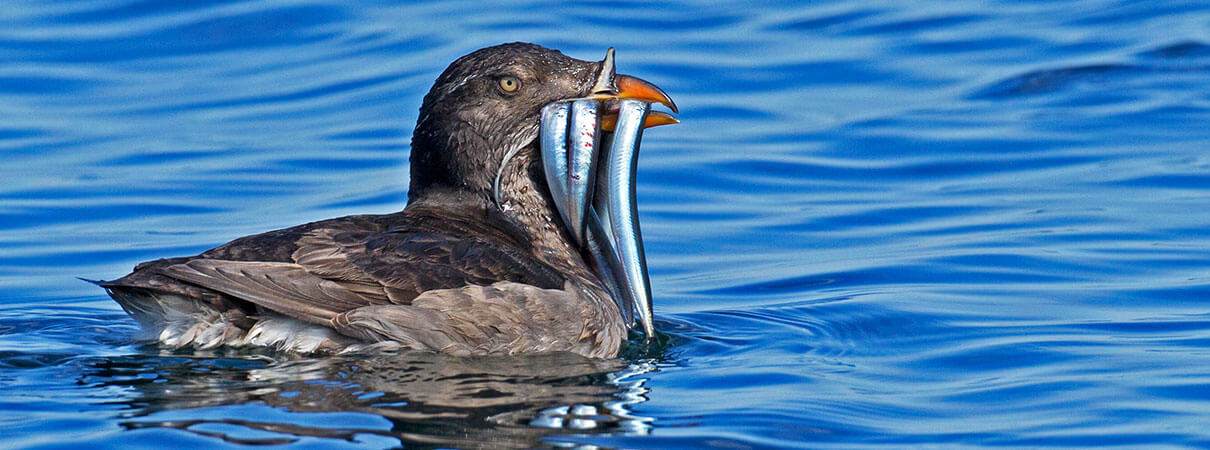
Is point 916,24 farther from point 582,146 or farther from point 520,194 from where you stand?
point 582,146

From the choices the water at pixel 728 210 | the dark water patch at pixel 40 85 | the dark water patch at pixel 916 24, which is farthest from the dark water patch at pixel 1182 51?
the dark water patch at pixel 40 85

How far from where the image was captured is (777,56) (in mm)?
13430

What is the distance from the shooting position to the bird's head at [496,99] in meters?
7.12

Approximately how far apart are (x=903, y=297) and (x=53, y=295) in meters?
3.92

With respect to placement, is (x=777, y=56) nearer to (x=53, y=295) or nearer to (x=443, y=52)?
(x=443, y=52)

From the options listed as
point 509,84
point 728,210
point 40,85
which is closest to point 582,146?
point 509,84

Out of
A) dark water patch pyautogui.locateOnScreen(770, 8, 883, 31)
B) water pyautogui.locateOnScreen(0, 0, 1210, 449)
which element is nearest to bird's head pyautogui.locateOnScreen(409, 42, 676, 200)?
water pyautogui.locateOnScreen(0, 0, 1210, 449)

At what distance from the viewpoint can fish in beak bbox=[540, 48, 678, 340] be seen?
6973 mm

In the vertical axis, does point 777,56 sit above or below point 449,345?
above

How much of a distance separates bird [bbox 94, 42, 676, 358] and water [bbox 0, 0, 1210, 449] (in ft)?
0.39

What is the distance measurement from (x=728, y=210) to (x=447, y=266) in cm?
395

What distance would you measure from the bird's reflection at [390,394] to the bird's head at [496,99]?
1089 millimetres

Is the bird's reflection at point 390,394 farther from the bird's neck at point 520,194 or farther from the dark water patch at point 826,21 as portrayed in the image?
the dark water patch at point 826,21

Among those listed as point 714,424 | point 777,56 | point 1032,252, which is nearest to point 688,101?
point 777,56
